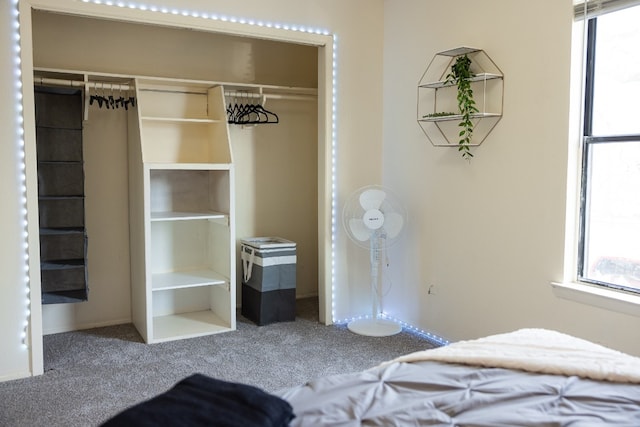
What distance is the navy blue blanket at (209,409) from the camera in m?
1.37

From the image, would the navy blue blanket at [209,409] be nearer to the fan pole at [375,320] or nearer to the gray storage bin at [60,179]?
the fan pole at [375,320]

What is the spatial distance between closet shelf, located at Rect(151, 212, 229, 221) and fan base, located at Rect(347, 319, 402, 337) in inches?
50.5

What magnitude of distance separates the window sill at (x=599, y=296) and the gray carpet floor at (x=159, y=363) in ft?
3.79

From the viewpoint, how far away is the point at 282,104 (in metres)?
5.01

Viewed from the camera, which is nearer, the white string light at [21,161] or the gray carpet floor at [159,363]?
the gray carpet floor at [159,363]

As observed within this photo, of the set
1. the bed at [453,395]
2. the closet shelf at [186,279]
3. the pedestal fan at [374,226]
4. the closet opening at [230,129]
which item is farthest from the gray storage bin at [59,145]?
the bed at [453,395]

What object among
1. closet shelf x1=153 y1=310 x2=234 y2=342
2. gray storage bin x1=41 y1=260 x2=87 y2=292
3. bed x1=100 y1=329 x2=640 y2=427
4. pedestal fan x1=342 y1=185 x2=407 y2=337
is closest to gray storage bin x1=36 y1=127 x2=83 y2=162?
gray storage bin x1=41 y1=260 x2=87 y2=292

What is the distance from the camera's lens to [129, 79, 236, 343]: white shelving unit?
4129 millimetres

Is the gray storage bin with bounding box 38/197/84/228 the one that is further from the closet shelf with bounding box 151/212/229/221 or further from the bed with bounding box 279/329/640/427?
the bed with bounding box 279/329/640/427

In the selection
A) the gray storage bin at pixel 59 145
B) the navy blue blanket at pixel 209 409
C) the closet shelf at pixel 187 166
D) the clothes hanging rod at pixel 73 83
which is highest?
the clothes hanging rod at pixel 73 83

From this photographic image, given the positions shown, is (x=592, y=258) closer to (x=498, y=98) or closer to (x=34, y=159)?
(x=498, y=98)

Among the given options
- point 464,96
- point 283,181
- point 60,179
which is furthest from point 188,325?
point 464,96

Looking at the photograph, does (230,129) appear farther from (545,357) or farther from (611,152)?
(545,357)

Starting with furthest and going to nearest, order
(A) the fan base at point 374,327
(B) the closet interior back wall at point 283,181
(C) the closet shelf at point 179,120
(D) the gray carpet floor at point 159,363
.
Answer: (B) the closet interior back wall at point 283,181
(A) the fan base at point 374,327
(C) the closet shelf at point 179,120
(D) the gray carpet floor at point 159,363
